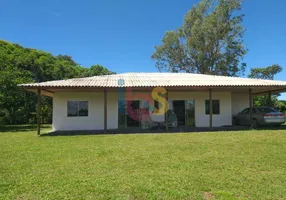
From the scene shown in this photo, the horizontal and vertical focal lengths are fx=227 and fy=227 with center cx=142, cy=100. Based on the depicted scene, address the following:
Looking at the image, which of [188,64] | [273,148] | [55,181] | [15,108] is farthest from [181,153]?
[188,64]

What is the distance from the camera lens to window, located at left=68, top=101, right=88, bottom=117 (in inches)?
581

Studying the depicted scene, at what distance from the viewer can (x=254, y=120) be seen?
14.3 m

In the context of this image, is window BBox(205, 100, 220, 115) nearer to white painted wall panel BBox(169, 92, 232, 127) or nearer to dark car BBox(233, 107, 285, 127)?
white painted wall panel BBox(169, 92, 232, 127)

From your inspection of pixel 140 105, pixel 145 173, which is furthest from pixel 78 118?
pixel 145 173

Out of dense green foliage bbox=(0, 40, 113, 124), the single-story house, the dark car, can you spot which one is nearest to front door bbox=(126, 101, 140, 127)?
the single-story house

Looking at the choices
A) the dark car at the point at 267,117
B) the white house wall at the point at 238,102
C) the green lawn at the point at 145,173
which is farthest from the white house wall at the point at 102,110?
the green lawn at the point at 145,173

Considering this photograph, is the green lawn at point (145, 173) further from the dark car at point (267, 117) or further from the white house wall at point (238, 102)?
the white house wall at point (238, 102)

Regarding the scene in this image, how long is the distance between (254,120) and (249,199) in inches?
479

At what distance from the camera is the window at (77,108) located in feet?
48.4

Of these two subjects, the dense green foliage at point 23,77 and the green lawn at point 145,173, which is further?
the dense green foliage at point 23,77

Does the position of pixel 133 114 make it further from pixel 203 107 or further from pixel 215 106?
pixel 215 106

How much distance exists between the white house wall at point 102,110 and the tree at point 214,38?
1298cm

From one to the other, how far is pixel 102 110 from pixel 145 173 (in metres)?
10.6

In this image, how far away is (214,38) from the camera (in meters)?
27.3
